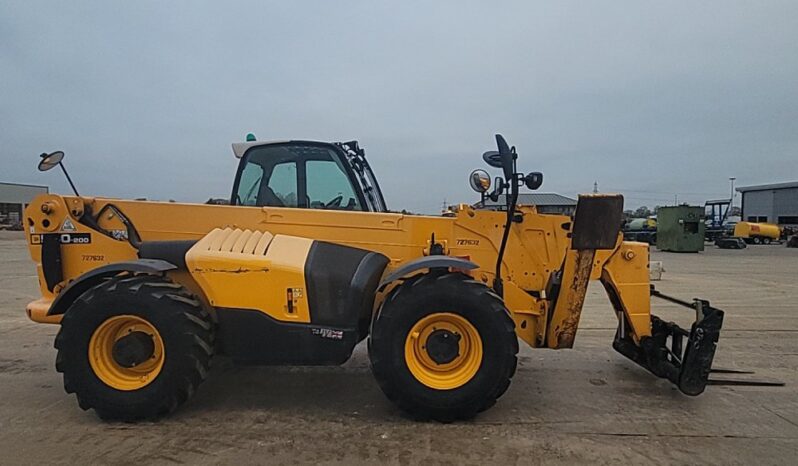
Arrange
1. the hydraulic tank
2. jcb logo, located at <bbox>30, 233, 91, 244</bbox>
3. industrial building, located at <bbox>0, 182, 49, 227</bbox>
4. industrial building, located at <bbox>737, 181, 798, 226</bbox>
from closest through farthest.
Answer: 1. jcb logo, located at <bbox>30, 233, 91, 244</bbox>
2. the hydraulic tank
3. industrial building, located at <bbox>737, 181, 798, 226</bbox>
4. industrial building, located at <bbox>0, 182, 49, 227</bbox>

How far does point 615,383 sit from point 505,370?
5.56 feet

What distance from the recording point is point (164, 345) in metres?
4.09

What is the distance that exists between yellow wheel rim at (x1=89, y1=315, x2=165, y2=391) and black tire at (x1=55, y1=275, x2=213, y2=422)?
1.8 inches

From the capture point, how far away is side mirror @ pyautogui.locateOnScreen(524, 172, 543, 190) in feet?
14.2

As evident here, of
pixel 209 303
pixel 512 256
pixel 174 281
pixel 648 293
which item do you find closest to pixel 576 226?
pixel 512 256

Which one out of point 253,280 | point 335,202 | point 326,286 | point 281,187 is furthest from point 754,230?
point 253,280

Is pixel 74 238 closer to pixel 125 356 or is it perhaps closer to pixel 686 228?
pixel 125 356

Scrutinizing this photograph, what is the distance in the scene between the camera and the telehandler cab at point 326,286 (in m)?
4.12

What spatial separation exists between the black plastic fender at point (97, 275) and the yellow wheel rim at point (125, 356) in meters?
0.38

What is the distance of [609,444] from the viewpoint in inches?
148

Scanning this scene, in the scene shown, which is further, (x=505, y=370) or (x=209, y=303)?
(x=209, y=303)

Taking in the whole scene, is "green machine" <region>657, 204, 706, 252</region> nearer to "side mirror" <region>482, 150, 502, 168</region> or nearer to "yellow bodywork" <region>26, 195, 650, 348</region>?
"yellow bodywork" <region>26, 195, 650, 348</region>

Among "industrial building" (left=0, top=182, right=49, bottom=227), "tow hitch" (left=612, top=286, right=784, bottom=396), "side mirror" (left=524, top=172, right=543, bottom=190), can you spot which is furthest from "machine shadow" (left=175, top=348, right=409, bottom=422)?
"industrial building" (left=0, top=182, right=49, bottom=227)

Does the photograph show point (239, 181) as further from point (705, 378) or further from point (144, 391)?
point (705, 378)
